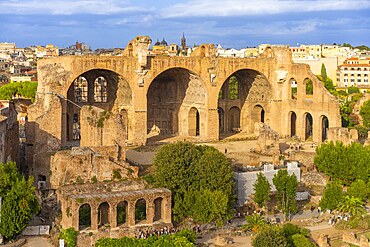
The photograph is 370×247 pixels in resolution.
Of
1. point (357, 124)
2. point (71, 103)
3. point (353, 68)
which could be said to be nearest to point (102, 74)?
point (71, 103)

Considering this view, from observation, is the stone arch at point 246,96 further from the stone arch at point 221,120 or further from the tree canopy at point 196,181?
the tree canopy at point 196,181

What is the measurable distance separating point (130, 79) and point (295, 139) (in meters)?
16.6

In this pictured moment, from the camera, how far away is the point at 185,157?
3750 centimetres

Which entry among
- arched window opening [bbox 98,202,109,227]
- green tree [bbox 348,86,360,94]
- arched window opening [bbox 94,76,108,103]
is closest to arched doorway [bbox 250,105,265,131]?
arched window opening [bbox 94,76,108,103]

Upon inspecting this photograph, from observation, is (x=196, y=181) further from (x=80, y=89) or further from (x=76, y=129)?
(x=80, y=89)

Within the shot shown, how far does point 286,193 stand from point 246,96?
2750cm

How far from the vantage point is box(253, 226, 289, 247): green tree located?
98.8 feet

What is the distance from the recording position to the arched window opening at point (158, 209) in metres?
35.3

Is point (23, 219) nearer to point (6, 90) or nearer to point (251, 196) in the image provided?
point (251, 196)

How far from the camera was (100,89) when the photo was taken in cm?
6512

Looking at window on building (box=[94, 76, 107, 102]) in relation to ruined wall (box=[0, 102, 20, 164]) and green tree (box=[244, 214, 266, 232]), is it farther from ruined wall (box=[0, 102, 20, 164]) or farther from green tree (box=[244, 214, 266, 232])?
green tree (box=[244, 214, 266, 232])

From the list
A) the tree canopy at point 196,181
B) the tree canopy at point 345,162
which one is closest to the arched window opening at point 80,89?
the tree canopy at point 345,162

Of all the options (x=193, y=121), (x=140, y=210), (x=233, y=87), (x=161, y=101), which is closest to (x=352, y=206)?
(x=140, y=210)

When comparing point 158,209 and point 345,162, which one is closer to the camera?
point 158,209
